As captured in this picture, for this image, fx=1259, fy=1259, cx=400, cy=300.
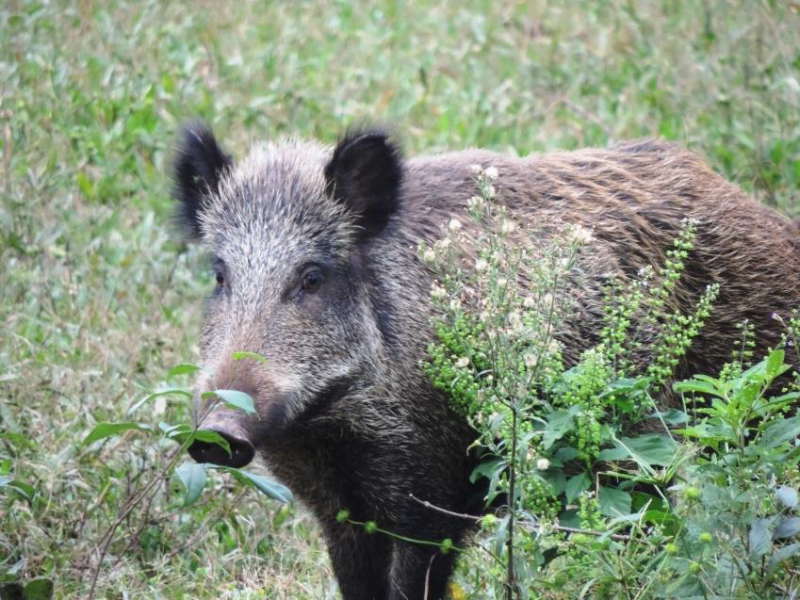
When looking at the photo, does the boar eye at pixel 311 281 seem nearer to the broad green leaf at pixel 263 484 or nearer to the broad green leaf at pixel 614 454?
the broad green leaf at pixel 263 484

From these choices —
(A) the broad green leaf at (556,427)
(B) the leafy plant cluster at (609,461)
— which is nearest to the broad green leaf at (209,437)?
(B) the leafy plant cluster at (609,461)

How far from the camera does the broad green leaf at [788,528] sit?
3.24 meters

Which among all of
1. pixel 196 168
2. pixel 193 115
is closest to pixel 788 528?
pixel 196 168

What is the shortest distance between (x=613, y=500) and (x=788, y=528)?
653 mm

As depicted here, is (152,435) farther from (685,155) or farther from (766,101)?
(766,101)

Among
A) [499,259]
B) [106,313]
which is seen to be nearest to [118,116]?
[106,313]

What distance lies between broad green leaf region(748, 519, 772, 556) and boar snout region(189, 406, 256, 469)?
1.49 m

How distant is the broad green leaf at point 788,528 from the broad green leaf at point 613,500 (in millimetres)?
558

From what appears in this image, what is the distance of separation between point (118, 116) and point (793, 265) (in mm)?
4518

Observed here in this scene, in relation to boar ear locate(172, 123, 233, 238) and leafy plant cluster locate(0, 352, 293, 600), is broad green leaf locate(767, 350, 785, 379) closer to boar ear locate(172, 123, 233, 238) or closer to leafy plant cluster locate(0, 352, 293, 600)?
leafy plant cluster locate(0, 352, 293, 600)

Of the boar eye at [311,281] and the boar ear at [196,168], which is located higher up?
the boar ear at [196,168]

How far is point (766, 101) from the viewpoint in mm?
7297

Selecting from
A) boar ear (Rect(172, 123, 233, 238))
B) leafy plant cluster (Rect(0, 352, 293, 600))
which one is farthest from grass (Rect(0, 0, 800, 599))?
boar ear (Rect(172, 123, 233, 238))

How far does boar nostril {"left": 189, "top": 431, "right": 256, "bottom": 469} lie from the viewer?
12.5 feet
